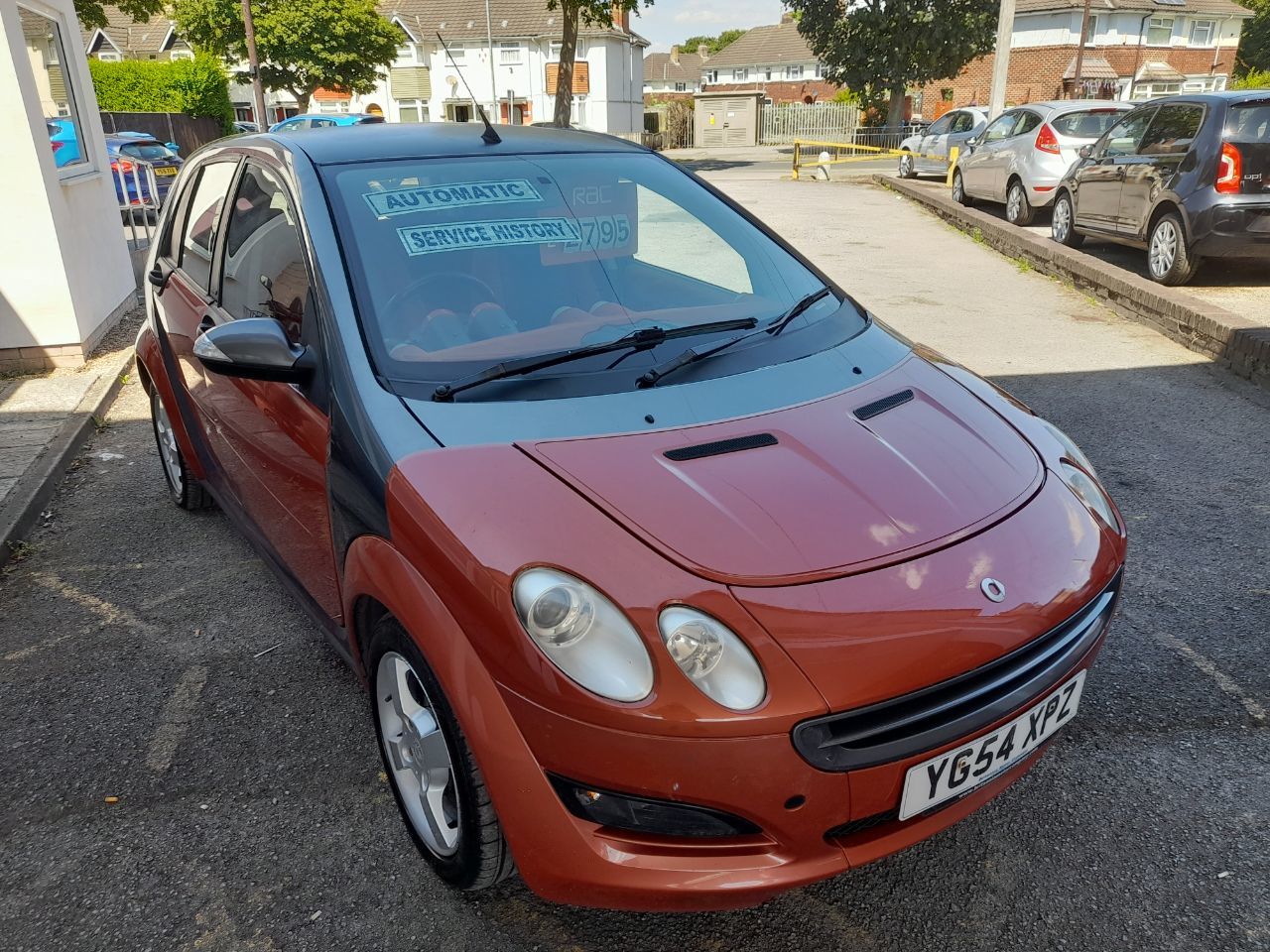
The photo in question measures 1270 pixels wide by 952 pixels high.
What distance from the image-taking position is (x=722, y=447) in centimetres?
215

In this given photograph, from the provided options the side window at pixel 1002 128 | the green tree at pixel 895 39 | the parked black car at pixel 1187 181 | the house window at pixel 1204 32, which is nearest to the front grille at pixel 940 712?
the parked black car at pixel 1187 181

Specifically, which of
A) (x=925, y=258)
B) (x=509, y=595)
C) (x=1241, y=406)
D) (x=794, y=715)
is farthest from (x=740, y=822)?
(x=925, y=258)

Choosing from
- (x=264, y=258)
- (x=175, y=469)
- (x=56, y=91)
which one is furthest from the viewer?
(x=56, y=91)

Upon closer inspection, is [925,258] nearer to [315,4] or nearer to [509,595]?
[509,595]

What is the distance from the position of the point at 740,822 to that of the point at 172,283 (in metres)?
3.26

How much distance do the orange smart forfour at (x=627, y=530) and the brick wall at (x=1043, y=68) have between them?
182 ft

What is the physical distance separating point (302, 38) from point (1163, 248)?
46.5 m

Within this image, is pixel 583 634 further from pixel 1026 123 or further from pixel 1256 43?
pixel 1256 43

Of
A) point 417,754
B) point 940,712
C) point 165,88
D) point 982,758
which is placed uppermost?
point 165,88

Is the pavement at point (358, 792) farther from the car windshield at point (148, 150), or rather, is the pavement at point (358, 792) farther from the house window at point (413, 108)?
the house window at point (413, 108)

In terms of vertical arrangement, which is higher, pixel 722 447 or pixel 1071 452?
pixel 722 447

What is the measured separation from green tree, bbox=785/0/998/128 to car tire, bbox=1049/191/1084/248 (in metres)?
33.0

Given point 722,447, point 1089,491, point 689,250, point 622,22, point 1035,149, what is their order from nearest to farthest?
point 722,447 < point 1089,491 < point 689,250 < point 1035,149 < point 622,22

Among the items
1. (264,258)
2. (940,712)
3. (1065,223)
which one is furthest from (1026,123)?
(940,712)
